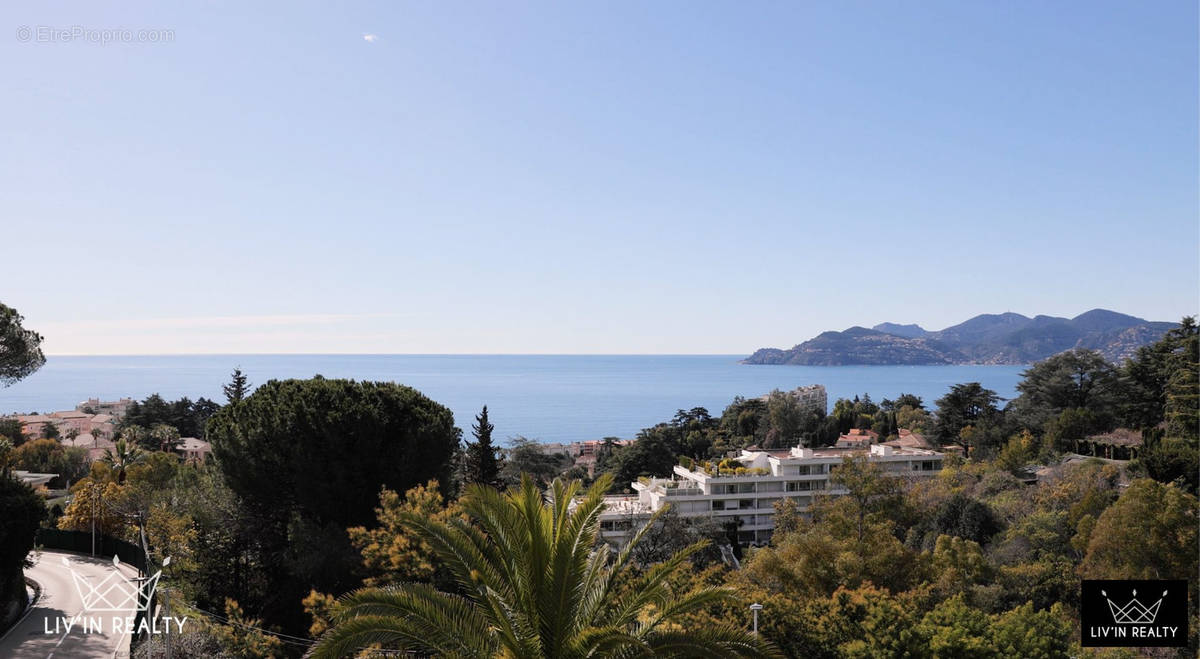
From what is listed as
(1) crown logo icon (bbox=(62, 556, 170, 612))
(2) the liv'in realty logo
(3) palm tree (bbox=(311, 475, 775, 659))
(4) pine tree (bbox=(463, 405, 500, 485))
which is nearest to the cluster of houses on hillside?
(1) crown logo icon (bbox=(62, 556, 170, 612))

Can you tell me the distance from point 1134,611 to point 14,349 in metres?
26.4

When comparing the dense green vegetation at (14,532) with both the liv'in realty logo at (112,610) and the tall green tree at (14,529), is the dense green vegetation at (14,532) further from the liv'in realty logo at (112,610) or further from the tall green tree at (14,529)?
the liv'in realty logo at (112,610)

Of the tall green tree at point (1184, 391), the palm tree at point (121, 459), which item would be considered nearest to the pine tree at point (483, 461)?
the palm tree at point (121, 459)

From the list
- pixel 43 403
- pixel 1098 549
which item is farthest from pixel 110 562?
pixel 43 403

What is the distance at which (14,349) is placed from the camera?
20500 millimetres

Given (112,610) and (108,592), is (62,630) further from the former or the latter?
(108,592)

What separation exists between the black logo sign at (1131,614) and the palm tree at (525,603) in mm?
7589

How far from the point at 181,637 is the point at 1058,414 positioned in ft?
143

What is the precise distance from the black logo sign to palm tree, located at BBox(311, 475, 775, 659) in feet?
24.9

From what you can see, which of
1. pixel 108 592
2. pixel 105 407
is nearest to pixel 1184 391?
pixel 108 592

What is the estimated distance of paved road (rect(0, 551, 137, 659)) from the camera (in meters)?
14.3

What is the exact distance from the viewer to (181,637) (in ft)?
42.7

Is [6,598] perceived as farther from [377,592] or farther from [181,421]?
[181,421]

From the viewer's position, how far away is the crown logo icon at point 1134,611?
454 inches
